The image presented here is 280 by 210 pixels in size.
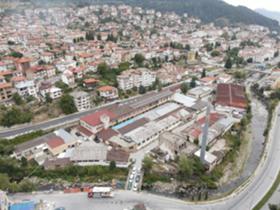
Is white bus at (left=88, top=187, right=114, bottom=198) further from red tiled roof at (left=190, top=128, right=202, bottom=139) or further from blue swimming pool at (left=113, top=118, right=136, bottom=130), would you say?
red tiled roof at (left=190, top=128, right=202, bottom=139)

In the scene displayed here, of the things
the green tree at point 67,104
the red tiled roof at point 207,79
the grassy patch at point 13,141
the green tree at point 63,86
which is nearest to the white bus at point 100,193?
the grassy patch at point 13,141

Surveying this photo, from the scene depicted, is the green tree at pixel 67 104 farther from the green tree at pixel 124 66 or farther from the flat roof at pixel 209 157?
the flat roof at pixel 209 157

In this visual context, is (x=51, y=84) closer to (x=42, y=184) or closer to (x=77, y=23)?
(x=42, y=184)

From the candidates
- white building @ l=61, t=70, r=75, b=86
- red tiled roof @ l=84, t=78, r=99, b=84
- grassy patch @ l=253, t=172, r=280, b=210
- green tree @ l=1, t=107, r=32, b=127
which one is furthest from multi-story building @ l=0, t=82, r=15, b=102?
grassy patch @ l=253, t=172, r=280, b=210

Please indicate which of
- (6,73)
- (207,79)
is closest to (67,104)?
(6,73)

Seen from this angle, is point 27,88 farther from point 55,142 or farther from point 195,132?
point 195,132

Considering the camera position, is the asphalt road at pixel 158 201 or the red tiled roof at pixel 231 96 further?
the red tiled roof at pixel 231 96
